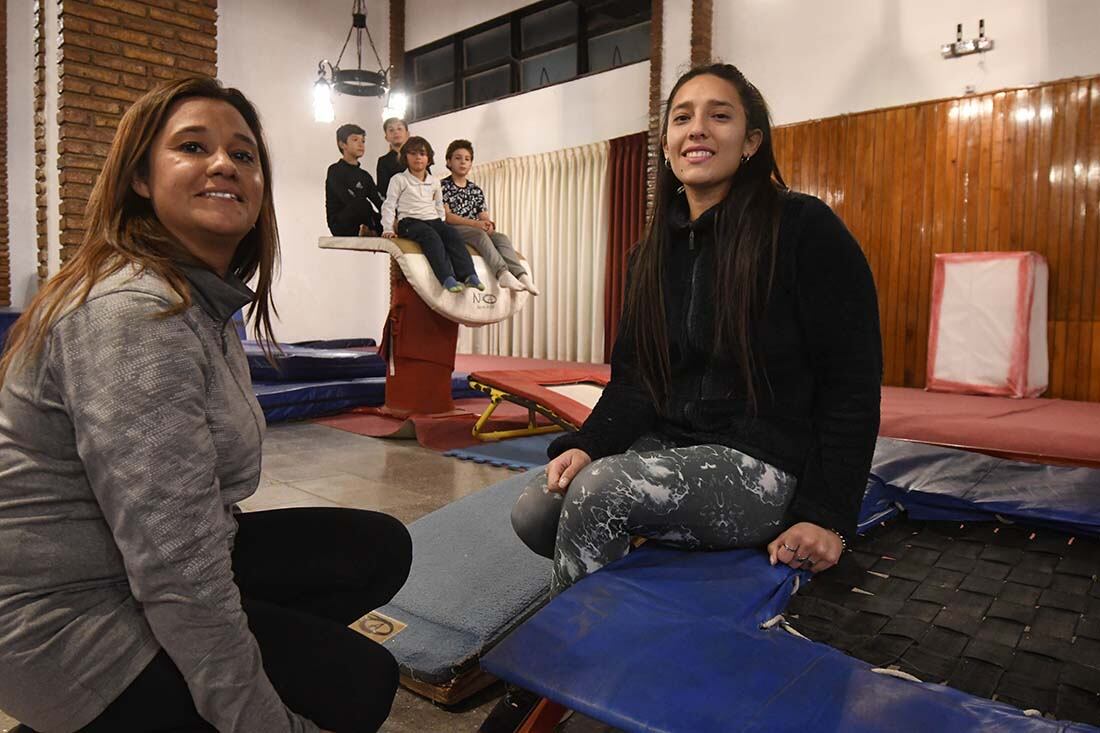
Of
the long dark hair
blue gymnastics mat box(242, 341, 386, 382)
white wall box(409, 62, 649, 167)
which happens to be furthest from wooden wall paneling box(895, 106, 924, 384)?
the long dark hair

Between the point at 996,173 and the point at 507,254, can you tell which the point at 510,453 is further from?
the point at 996,173

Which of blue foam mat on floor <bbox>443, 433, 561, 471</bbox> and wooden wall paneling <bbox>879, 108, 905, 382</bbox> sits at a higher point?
wooden wall paneling <bbox>879, 108, 905, 382</bbox>

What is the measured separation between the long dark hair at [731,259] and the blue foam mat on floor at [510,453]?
84.2 inches

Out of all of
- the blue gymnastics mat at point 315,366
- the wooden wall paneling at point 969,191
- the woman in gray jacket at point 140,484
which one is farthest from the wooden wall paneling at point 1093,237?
the woman in gray jacket at point 140,484

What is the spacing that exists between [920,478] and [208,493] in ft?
6.18

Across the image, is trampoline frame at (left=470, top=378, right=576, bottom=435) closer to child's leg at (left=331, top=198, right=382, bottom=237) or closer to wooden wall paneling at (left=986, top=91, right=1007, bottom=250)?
child's leg at (left=331, top=198, right=382, bottom=237)

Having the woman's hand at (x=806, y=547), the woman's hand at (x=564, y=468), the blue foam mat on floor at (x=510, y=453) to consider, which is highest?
the woman's hand at (x=564, y=468)

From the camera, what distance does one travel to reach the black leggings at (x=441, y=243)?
461cm

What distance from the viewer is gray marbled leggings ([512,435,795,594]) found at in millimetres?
1375

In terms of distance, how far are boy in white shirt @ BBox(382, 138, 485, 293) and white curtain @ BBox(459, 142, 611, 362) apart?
8.60 ft

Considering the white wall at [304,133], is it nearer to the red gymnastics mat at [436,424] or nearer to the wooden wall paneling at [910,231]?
the red gymnastics mat at [436,424]

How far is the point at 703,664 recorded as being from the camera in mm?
1145

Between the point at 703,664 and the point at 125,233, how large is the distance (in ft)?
3.35

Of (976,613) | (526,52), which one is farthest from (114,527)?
(526,52)
